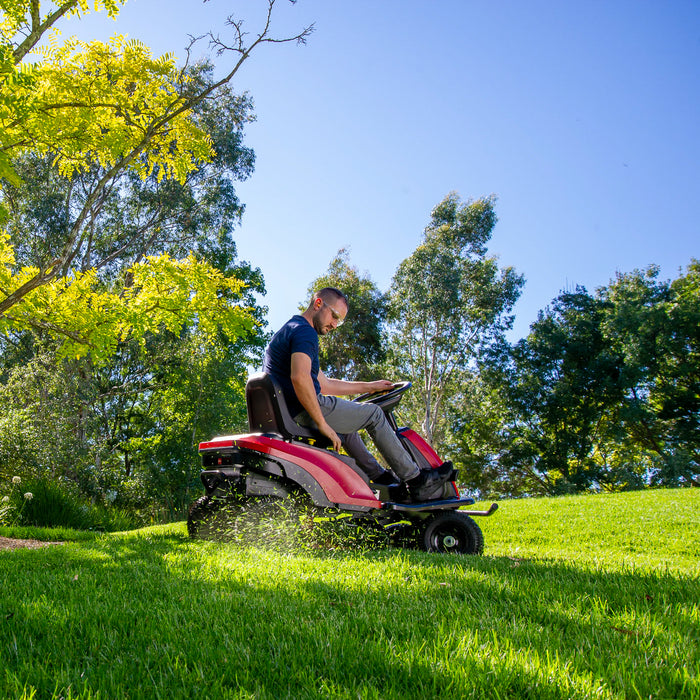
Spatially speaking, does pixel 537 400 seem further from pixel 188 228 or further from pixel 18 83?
pixel 18 83

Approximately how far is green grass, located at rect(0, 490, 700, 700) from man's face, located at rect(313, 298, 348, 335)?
177cm

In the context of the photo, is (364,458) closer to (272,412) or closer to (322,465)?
(322,465)

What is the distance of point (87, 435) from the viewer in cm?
1596

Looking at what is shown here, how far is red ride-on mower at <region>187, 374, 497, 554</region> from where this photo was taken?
3.88 m

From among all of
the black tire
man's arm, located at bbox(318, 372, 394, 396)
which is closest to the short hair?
man's arm, located at bbox(318, 372, 394, 396)

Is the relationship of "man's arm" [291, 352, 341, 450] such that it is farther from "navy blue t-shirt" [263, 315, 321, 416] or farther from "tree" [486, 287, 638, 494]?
"tree" [486, 287, 638, 494]

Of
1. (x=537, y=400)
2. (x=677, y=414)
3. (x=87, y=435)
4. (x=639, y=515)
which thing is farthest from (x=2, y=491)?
(x=677, y=414)

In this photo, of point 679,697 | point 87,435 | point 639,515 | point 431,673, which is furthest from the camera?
point 87,435

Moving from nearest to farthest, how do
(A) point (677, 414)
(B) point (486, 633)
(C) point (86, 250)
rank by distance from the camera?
1. (B) point (486, 633)
2. (C) point (86, 250)
3. (A) point (677, 414)

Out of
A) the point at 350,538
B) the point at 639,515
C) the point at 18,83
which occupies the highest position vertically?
the point at 18,83

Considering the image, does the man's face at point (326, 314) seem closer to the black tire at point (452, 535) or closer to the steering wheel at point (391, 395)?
the steering wheel at point (391, 395)

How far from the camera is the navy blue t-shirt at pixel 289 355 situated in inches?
162

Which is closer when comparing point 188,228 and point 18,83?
point 18,83

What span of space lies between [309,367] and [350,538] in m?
1.35
